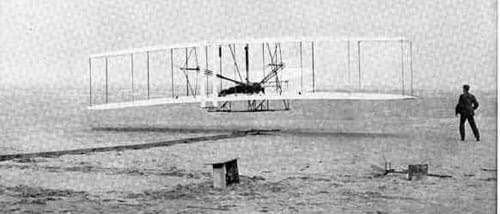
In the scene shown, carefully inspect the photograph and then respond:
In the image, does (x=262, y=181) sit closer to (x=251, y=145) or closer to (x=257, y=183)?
(x=257, y=183)

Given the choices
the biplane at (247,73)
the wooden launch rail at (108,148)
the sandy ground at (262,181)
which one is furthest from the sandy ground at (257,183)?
the biplane at (247,73)

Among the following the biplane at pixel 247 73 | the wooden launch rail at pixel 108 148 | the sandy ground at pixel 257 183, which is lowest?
the sandy ground at pixel 257 183

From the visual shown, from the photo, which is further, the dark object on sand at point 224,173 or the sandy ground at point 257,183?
the dark object on sand at point 224,173

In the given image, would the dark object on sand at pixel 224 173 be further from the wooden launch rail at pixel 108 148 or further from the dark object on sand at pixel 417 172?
the wooden launch rail at pixel 108 148

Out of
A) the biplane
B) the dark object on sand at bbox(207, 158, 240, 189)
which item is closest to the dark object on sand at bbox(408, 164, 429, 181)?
the dark object on sand at bbox(207, 158, 240, 189)

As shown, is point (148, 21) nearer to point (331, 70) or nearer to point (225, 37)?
point (225, 37)

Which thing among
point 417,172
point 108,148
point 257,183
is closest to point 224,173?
point 257,183

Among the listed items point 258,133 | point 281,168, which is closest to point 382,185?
point 281,168
